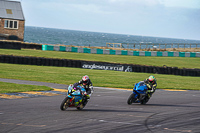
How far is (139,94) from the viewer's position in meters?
14.6

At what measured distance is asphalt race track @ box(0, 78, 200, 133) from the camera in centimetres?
895

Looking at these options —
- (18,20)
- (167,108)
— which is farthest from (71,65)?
(18,20)

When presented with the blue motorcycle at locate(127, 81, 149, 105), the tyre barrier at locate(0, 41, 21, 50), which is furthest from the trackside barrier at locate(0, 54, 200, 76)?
the blue motorcycle at locate(127, 81, 149, 105)

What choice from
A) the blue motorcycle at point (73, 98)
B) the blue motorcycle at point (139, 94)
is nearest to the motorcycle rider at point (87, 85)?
the blue motorcycle at point (73, 98)

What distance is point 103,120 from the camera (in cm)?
1036

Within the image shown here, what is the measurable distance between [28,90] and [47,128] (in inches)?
365

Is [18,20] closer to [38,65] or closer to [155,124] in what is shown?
[38,65]

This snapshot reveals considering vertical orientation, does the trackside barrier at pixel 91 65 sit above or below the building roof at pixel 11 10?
below

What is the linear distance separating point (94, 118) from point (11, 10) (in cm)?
6092

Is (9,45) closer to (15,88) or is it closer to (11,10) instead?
(11,10)

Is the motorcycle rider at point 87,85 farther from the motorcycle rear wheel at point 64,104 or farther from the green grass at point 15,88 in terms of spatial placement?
the green grass at point 15,88

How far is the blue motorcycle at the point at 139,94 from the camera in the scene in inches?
567

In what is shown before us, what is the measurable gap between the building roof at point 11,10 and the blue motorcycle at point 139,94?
180ft

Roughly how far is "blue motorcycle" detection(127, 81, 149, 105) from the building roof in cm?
5478
